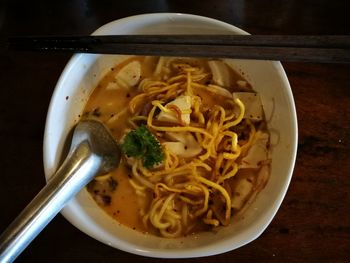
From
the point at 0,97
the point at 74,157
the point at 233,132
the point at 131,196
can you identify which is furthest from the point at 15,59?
the point at 233,132

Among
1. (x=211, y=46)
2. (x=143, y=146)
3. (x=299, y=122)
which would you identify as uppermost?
(x=211, y=46)

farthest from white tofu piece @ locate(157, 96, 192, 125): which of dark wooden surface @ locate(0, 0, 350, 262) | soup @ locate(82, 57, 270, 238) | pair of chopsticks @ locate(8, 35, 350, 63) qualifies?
dark wooden surface @ locate(0, 0, 350, 262)

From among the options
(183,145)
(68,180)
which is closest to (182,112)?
(183,145)

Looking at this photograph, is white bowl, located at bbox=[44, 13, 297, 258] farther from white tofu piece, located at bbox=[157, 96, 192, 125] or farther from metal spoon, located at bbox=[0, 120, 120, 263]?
white tofu piece, located at bbox=[157, 96, 192, 125]

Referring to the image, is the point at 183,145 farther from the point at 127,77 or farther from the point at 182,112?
the point at 127,77

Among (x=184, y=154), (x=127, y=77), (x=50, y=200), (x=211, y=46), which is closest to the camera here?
(x=50, y=200)

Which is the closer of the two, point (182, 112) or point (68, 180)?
point (68, 180)

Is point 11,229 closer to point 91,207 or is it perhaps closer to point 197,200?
point 91,207
